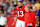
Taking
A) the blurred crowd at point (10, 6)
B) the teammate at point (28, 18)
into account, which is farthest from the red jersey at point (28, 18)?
the blurred crowd at point (10, 6)

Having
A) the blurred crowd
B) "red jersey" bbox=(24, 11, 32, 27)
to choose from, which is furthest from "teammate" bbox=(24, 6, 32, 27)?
the blurred crowd

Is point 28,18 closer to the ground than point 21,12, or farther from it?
closer to the ground

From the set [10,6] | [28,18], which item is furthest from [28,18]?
[10,6]

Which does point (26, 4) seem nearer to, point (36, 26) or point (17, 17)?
point (17, 17)

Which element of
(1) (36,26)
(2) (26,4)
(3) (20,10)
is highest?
(2) (26,4)

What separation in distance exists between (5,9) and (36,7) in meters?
0.63

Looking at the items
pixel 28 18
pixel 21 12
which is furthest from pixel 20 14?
pixel 28 18

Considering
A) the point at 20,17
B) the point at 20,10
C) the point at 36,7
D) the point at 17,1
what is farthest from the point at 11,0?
the point at 36,7

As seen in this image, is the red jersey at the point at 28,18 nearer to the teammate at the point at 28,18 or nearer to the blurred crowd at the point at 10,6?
the teammate at the point at 28,18

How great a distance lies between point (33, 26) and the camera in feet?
3.76

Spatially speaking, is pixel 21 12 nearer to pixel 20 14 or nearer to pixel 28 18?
pixel 20 14

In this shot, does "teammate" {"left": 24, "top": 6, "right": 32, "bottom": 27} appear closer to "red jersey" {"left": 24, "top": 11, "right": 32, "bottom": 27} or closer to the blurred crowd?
"red jersey" {"left": 24, "top": 11, "right": 32, "bottom": 27}

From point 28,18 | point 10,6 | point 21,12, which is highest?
point 10,6

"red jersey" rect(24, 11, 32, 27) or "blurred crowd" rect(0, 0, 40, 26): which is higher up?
"blurred crowd" rect(0, 0, 40, 26)
